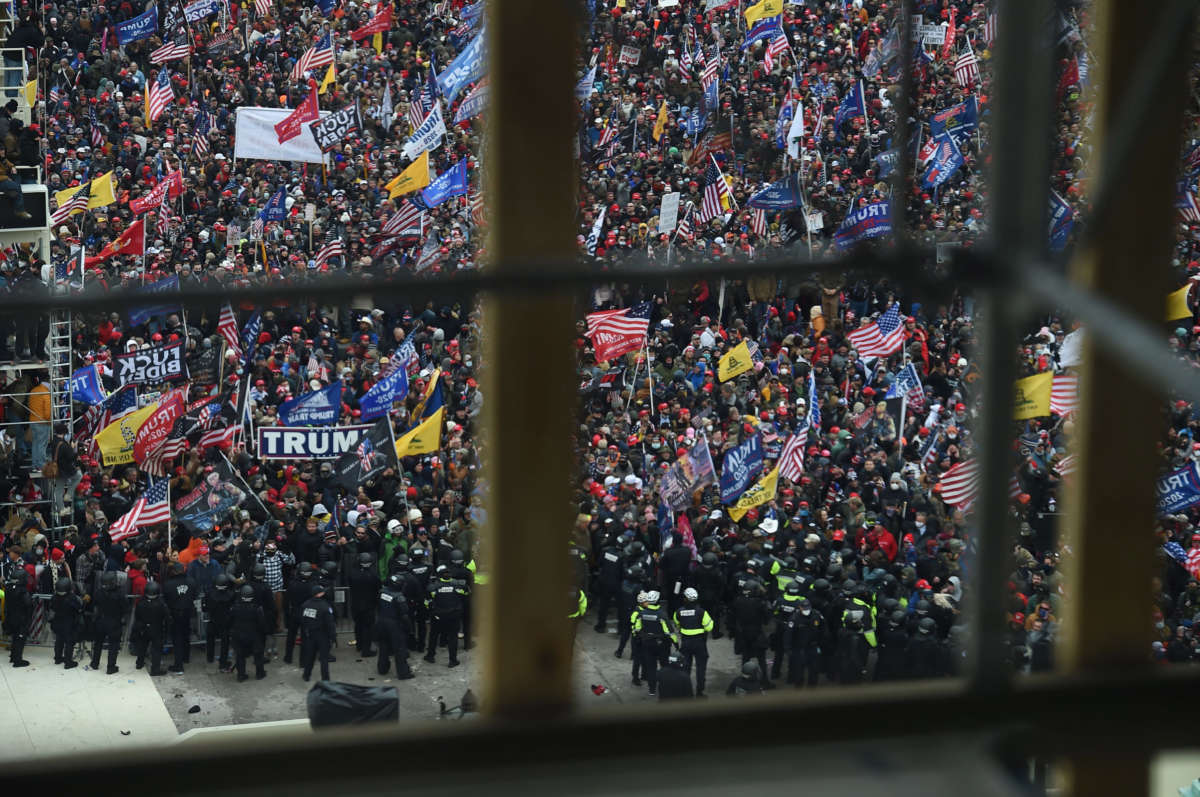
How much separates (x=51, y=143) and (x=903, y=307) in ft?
50.6

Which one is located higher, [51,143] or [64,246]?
[51,143]

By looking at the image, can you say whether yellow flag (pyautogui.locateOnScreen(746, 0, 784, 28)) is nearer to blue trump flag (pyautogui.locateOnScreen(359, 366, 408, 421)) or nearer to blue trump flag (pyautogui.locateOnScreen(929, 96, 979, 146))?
blue trump flag (pyautogui.locateOnScreen(929, 96, 979, 146))

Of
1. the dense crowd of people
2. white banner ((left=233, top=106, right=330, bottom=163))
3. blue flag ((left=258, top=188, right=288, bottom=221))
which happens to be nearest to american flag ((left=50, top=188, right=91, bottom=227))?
the dense crowd of people

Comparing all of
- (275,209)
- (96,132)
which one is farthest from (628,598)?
(96,132)

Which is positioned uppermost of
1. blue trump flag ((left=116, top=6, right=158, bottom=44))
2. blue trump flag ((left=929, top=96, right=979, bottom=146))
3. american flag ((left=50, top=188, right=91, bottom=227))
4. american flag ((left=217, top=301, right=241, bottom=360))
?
blue trump flag ((left=116, top=6, right=158, bottom=44))

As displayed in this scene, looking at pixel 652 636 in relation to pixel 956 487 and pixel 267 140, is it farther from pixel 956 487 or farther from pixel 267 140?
pixel 267 140

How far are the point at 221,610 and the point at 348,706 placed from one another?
443 cm

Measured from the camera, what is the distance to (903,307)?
2370cm

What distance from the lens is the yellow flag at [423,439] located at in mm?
17625

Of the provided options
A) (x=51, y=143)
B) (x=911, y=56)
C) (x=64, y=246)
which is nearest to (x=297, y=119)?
(x=64, y=246)

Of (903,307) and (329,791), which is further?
(903,307)

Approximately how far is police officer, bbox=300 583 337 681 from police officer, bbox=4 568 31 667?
2.73 m

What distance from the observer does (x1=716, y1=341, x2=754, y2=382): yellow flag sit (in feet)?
64.9

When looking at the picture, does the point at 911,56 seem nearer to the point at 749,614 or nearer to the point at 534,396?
the point at 534,396
